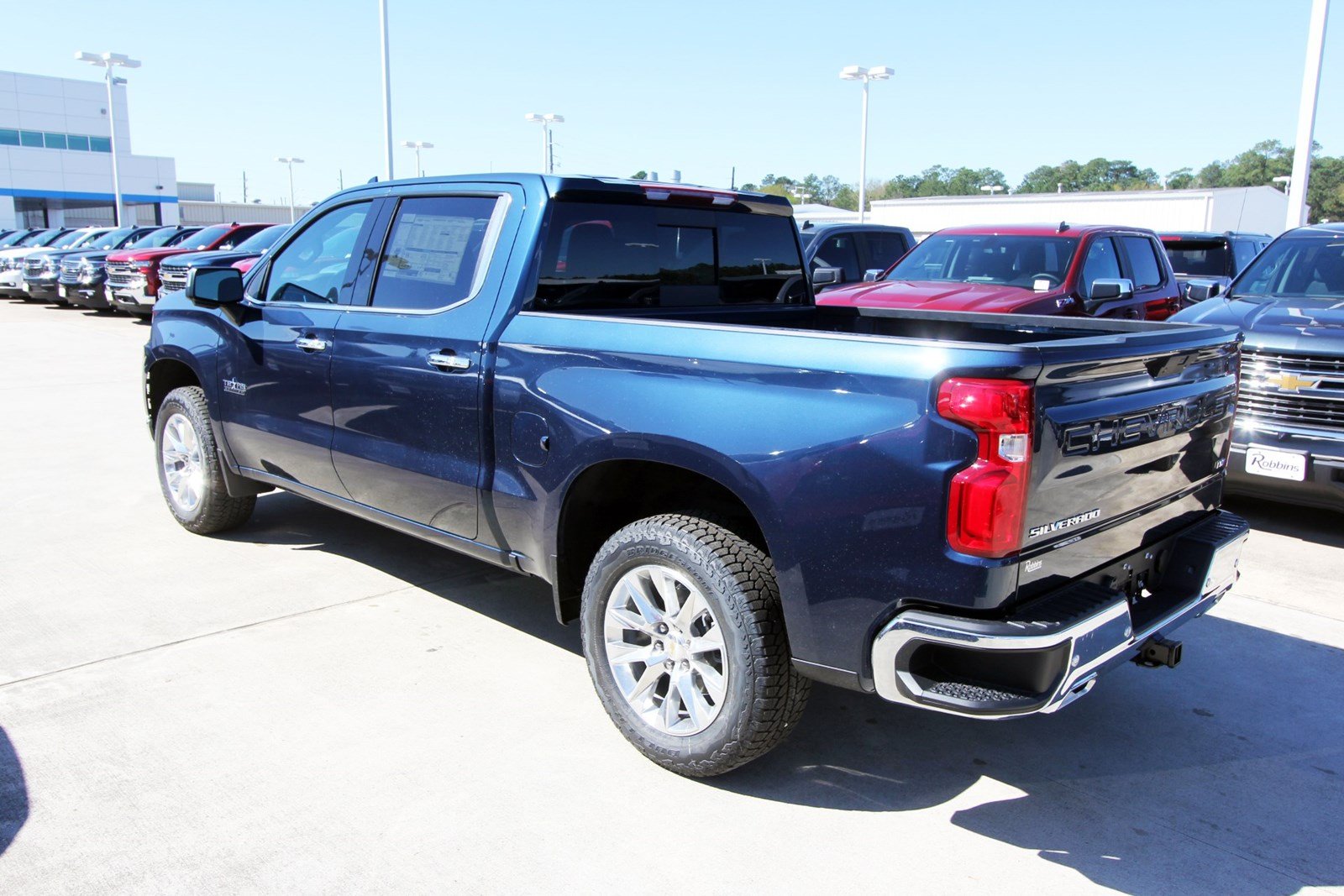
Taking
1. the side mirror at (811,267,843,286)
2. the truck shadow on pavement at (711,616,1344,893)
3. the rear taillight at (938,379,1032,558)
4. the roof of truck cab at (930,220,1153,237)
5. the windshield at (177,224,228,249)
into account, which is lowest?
the truck shadow on pavement at (711,616,1344,893)

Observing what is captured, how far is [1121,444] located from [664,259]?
2.05 metres

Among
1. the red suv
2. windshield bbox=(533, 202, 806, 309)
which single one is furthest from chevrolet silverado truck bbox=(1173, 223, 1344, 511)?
the red suv

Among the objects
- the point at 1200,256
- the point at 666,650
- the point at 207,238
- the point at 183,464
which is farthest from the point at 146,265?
the point at 666,650

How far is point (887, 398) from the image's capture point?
9.11 ft

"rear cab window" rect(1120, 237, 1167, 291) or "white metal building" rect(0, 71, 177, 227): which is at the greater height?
"white metal building" rect(0, 71, 177, 227)

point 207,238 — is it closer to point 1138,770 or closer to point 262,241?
point 262,241

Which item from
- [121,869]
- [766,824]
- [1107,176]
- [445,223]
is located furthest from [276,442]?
[1107,176]

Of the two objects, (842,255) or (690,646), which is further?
(842,255)

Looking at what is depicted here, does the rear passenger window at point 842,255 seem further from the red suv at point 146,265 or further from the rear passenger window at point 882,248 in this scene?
the red suv at point 146,265

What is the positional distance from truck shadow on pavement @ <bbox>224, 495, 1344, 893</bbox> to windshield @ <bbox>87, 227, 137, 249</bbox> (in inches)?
895

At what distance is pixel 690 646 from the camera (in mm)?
3340

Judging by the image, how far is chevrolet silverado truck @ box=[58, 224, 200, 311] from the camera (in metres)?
20.1

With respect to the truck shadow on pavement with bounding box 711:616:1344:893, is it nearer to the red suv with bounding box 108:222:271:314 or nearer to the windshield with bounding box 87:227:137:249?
the red suv with bounding box 108:222:271:314

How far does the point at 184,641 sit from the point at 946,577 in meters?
3.23
